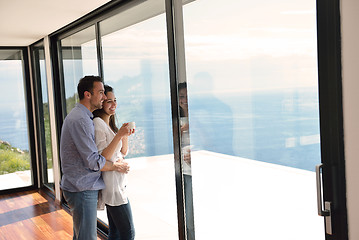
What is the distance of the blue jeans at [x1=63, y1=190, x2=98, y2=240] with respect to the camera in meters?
2.83

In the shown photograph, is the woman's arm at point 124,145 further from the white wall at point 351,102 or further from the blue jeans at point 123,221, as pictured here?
the white wall at point 351,102

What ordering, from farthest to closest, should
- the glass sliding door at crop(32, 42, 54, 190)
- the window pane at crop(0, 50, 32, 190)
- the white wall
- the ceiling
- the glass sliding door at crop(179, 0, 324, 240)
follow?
the window pane at crop(0, 50, 32, 190) < the glass sliding door at crop(32, 42, 54, 190) < the ceiling < the glass sliding door at crop(179, 0, 324, 240) < the white wall

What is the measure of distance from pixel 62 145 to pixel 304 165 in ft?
5.37

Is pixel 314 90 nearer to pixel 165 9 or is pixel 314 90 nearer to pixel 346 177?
pixel 346 177

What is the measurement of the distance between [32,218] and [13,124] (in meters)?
2.00

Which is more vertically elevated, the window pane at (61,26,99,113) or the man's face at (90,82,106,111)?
the window pane at (61,26,99,113)

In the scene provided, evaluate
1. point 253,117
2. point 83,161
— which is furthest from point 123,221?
point 253,117

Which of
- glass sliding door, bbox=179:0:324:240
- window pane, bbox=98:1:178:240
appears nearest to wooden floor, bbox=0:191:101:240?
window pane, bbox=98:1:178:240

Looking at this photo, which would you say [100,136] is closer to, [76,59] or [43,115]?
[76,59]

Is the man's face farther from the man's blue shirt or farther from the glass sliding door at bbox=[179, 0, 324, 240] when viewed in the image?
the glass sliding door at bbox=[179, 0, 324, 240]

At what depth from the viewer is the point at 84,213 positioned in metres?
2.83

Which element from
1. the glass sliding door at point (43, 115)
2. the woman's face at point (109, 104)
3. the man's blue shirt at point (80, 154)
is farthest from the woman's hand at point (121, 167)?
the glass sliding door at point (43, 115)

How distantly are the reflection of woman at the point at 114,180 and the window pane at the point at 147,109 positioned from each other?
28cm

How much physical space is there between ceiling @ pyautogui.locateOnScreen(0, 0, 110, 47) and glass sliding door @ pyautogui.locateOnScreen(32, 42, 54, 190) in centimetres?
84
